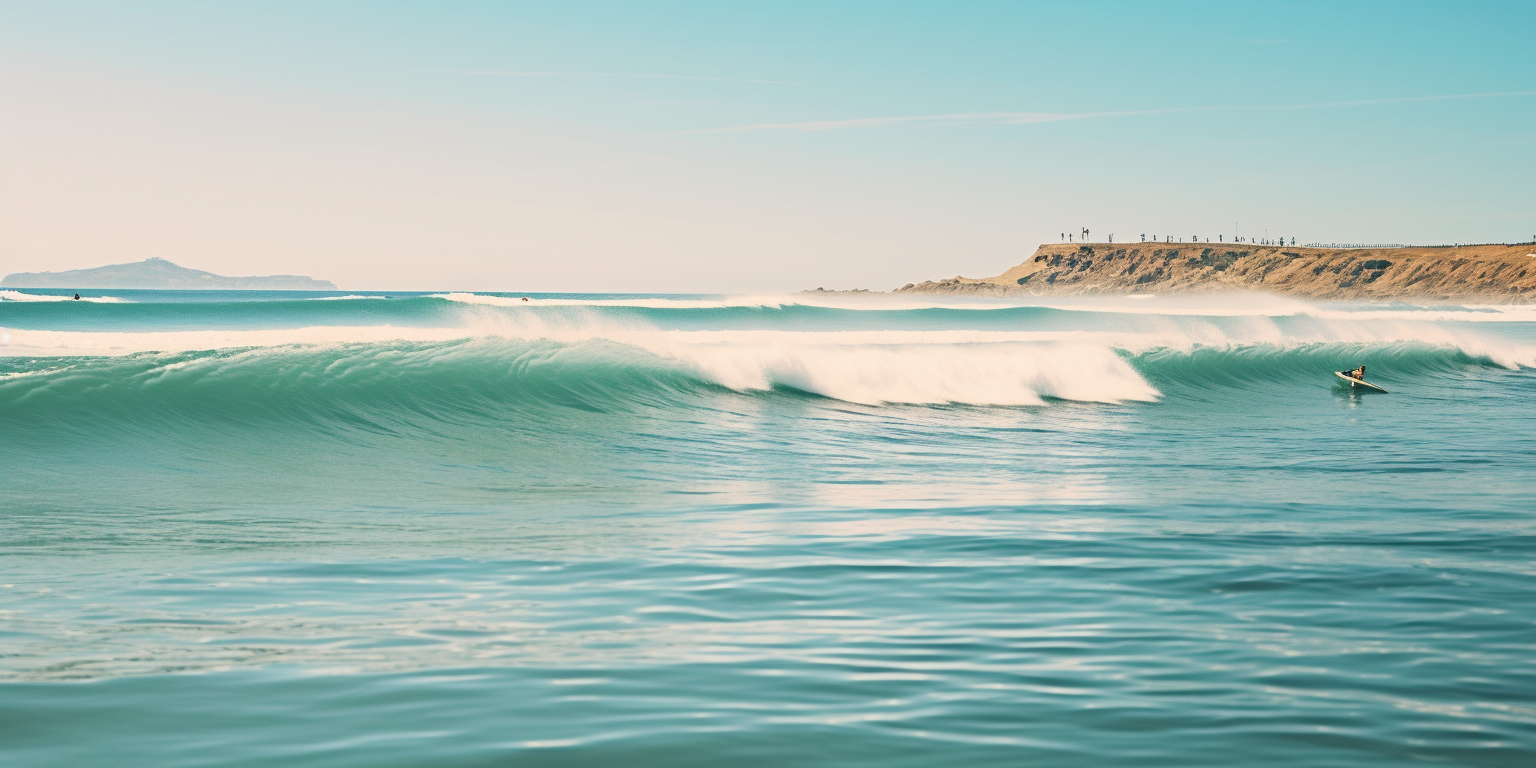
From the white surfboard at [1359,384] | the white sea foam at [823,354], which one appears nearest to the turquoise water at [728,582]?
the white sea foam at [823,354]

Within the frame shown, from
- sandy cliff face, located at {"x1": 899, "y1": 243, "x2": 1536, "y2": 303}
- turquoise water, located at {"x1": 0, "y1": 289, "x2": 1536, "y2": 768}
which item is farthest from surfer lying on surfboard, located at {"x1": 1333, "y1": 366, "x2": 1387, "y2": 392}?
sandy cliff face, located at {"x1": 899, "y1": 243, "x2": 1536, "y2": 303}

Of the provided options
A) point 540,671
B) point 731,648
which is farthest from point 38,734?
point 731,648

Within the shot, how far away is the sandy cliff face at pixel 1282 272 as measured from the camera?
136750mm

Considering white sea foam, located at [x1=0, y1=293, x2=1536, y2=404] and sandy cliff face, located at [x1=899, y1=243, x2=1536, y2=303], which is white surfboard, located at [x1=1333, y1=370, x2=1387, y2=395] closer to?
white sea foam, located at [x1=0, y1=293, x2=1536, y2=404]

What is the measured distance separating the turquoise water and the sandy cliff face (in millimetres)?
130261

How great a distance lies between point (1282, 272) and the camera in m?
163

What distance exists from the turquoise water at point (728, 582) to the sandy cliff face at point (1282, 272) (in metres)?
130

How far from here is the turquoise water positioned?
4.29 metres

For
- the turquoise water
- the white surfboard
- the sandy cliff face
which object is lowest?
the turquoise water

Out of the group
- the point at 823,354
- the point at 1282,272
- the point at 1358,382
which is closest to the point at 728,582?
the point at 823,354

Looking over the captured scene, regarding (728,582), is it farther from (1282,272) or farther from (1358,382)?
(1282,272)

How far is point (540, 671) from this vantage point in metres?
5.03

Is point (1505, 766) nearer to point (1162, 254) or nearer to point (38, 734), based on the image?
point (38, 734)

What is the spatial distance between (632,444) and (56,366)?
964cm
